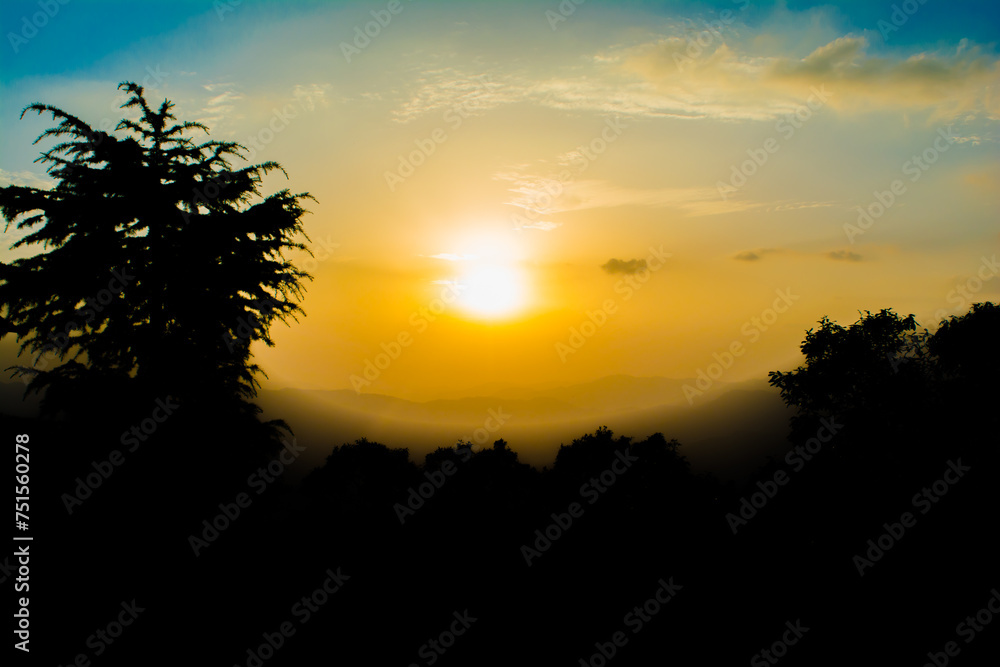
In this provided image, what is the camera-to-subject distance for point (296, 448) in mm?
15977

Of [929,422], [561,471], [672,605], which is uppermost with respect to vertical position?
[929,422]

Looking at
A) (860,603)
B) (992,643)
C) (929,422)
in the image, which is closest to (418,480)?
(860,603)

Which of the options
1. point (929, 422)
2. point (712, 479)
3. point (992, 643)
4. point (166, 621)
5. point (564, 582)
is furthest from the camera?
point (712, 479)

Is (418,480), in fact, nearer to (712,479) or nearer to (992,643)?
(712,479)

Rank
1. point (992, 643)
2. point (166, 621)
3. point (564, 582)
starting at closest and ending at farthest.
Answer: point (166, 621) < point (992, 643) < point (564, 582)

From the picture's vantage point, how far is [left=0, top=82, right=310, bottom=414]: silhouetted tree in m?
12.8

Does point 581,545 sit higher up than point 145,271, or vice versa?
point 145,271

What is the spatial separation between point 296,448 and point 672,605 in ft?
44.8

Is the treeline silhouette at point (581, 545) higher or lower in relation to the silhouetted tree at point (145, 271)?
lower

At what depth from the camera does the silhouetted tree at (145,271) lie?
42.1ft

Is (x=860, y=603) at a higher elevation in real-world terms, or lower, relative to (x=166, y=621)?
lower

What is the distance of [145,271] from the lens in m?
13.6

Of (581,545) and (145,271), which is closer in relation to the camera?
(145,271)

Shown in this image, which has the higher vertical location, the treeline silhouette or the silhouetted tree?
the silhouetted tree
